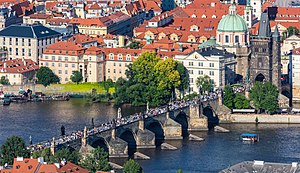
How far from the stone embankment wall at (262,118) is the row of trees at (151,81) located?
557 cm

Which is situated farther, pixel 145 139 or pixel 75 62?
pixel 75 62

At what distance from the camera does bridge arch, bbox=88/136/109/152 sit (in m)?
90.6

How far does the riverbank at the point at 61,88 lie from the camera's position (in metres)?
114

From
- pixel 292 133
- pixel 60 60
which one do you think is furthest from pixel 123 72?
pixel 292 133

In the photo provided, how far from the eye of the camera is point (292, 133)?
98812mm

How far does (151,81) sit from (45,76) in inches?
364

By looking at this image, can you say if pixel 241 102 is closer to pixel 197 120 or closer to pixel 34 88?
pixel 197 120

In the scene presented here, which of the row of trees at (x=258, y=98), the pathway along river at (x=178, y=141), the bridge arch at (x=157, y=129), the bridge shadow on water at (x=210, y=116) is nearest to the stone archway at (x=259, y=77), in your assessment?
the row of trees at (x=258, y=98)

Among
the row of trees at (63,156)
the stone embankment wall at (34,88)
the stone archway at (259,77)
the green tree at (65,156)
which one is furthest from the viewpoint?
the stone embankment wall at (34,88)

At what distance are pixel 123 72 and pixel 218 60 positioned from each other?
8136 millimetres

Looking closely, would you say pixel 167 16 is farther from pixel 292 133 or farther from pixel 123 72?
pixel 292 133

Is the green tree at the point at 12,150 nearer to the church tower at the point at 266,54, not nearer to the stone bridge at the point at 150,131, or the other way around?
the stone bridge at the point at 150,131

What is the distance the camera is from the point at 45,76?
11506 cm

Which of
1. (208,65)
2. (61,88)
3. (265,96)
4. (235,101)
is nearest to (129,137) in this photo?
(235,101)
